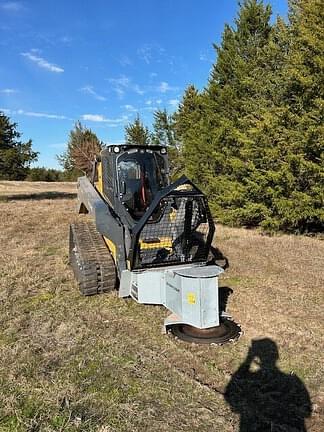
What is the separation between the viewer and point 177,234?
213 inches

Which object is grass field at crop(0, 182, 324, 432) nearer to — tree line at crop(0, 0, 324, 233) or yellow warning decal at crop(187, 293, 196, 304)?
yellow warning decal at crop(187, 293, 196, 304)

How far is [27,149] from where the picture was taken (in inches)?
825

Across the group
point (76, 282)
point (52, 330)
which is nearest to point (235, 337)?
point (52, 330)

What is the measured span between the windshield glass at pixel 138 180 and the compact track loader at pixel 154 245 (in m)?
0.02

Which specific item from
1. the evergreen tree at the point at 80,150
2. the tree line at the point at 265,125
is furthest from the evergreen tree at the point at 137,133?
the tree line at the point at 265,125

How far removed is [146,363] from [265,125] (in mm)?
8738

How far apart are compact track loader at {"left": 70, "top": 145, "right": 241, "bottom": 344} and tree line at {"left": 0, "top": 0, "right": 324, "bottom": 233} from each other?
5528 mm

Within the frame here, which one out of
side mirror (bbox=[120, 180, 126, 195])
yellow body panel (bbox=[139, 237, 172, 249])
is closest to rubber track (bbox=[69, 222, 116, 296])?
yellow body panel (bbox=[139, 237, 172, 249])

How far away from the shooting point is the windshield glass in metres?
5.86

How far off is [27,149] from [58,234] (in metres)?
11.6

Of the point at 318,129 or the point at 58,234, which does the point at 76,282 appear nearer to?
the point at 58,234

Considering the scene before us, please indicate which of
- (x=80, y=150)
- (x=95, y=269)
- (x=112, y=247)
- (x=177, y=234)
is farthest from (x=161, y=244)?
(x=80, y=150)

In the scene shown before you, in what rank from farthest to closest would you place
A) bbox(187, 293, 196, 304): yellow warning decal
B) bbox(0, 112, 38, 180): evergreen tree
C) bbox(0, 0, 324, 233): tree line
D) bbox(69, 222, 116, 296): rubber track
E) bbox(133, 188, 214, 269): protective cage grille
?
bbox(0, 112, 38, 180): evergreen tree, bbox(0, 0, 324, 233): tree line, bbox(69, 222, 116, 296): rubber track, bbox(133, 188, 214, 269): protective cage grille, bbox(187, 293, 196, 304): yellow warning decal

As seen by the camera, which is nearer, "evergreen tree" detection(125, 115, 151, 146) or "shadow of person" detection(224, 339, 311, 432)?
"shadow of person" detection(224, 339, 311, 432)
